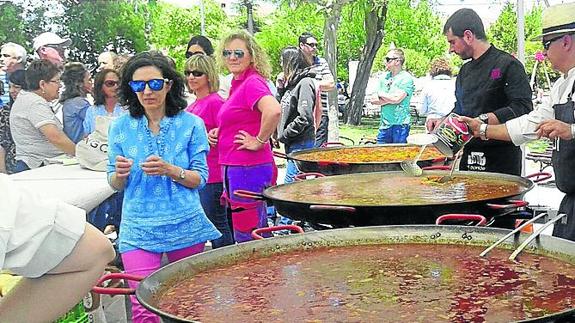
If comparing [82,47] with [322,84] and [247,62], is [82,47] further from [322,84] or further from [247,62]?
[247,62]

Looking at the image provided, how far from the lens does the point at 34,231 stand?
1.42 metres

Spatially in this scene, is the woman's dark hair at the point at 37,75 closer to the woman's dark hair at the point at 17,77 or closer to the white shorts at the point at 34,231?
the woman's dark hair at the point at 17,77

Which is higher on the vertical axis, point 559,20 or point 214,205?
point 559,20

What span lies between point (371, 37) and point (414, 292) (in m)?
17.2

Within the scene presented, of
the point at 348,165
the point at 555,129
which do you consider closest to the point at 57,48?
the point at 348,165

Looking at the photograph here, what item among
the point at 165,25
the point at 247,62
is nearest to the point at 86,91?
the point at 247,62

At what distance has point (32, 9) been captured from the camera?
9.44 meters

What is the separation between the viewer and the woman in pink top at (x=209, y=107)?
5289mm

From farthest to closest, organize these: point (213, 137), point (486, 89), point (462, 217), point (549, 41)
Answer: point (213, 137)
point (486, 89)
point (549, 41)
point (462, 217)

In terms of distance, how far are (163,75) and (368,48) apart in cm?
1561

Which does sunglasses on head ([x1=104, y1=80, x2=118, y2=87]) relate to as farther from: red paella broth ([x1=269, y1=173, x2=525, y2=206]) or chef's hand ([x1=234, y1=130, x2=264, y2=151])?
red paella broth ([x1=269, y1=173, x2=525, y2=206])

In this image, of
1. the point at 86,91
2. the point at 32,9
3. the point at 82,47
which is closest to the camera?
the point at 86,91

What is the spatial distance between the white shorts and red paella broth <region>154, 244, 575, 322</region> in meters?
0.60

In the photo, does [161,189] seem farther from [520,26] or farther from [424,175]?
[520,26]
